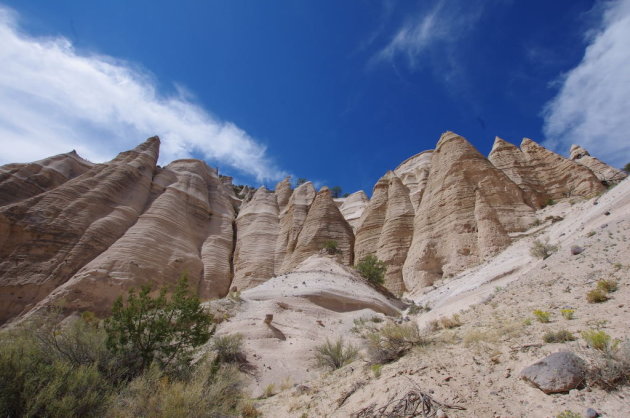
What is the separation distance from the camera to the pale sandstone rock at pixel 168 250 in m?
25.4

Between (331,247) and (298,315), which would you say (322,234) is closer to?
(331,247)

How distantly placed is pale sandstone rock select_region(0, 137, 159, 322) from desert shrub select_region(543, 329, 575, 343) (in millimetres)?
30217

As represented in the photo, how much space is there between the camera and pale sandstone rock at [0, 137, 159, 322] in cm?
2494

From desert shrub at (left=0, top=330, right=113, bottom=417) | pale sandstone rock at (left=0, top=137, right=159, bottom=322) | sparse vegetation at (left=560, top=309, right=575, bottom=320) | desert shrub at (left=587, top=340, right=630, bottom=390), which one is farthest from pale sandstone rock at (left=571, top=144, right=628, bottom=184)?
pale sandstone rock at (left=0, top=137, right=159, bottom=322)

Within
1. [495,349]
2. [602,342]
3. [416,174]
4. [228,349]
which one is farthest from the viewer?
[416,174]

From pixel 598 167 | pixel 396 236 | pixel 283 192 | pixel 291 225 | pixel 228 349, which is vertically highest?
pixel 283 192

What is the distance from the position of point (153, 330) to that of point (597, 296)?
9.73 meters

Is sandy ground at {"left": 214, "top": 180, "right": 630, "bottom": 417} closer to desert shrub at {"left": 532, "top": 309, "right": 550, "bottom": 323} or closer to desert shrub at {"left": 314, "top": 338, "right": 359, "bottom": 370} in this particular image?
desert shrub at {"left": 532, "top": 309, "right": 550, "bottom": 323}

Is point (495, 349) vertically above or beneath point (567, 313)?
beneath

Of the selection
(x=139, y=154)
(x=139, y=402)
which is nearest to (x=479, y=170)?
(x=139, y=402)

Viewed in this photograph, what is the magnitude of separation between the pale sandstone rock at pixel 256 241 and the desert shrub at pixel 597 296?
31369 mm

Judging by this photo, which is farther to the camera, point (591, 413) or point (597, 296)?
point (597, 296)

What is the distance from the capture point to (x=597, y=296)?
660 centimetres

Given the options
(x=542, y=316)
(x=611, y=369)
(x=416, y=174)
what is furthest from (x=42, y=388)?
(x=416, y=174)
